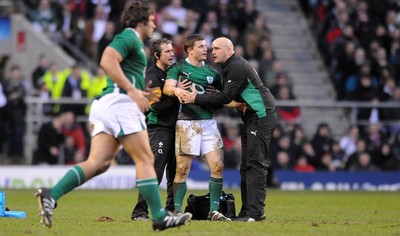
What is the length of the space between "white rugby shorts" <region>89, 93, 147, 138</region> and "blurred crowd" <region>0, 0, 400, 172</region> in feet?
45.4

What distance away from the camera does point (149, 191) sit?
11852 millimetres

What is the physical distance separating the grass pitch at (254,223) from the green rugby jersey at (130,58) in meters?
1.69

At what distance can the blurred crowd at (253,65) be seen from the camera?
25688 mm

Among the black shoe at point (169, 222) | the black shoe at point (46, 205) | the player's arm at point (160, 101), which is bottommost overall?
the black shoe at point (169, 222)

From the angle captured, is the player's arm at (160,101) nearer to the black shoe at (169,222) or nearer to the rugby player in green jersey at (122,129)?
the rugby player in green jersey at (122,129)

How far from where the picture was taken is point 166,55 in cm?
1499

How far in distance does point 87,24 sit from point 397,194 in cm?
938

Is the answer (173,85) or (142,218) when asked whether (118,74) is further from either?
(142,218)

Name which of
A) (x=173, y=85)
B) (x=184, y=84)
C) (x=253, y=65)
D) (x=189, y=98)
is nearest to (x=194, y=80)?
(x=184, y=84)

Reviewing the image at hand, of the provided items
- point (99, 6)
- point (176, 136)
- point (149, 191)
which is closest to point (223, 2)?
point (99, 6)

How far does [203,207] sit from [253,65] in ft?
41.4

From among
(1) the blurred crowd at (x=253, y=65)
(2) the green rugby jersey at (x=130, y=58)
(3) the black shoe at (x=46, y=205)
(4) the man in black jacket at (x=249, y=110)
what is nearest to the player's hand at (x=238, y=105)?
(4) the man in black jacket at (x=249, y=110)

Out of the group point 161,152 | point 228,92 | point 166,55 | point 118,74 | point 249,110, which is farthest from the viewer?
point 166,55

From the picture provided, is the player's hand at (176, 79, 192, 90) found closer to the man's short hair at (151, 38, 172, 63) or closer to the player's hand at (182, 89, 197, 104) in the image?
the player's hand at (182, 89, 197, 104)
